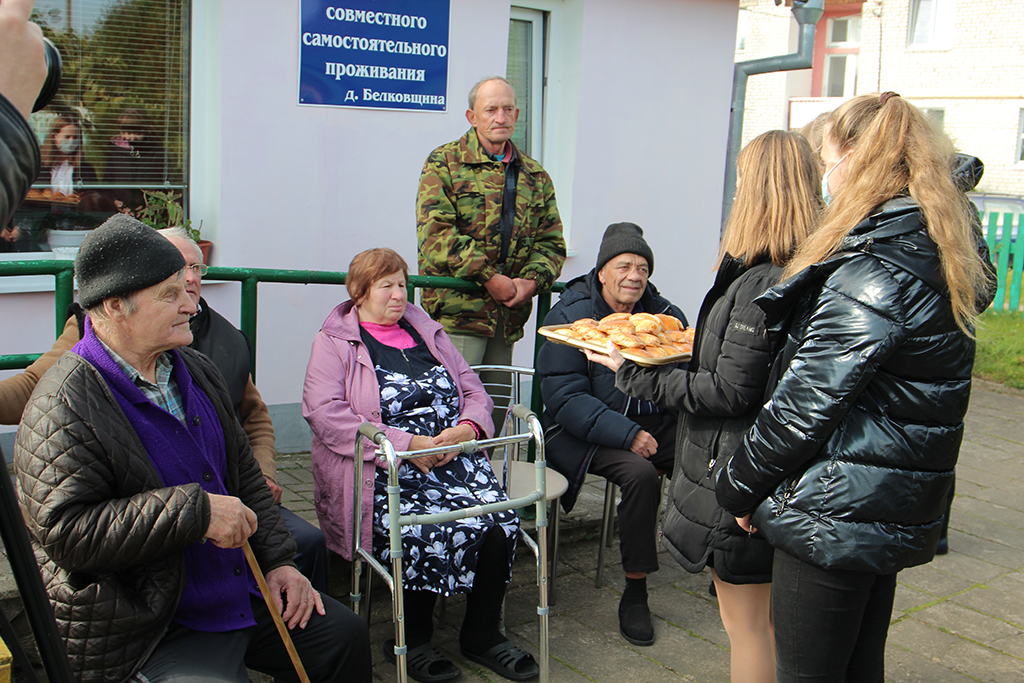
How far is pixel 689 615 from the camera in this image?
399 cm

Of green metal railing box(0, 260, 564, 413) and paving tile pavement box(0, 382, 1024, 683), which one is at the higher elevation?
green metal railing box(0, 260, 564, 413)

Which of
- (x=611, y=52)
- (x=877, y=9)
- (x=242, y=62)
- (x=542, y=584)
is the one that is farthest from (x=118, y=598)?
(x=877, y=9)

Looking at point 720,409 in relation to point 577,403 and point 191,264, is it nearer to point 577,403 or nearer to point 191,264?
point 577,403

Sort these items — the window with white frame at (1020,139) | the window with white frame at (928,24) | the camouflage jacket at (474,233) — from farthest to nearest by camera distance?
the window with white frame at (928,24) → the window with white frame at (1020,139) → the camouflage jacket at (474,233)

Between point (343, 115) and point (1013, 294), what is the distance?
9860 millimetres

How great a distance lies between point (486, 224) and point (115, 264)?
2265 mm

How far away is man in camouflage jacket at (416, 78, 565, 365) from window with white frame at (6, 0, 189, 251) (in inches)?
70.0

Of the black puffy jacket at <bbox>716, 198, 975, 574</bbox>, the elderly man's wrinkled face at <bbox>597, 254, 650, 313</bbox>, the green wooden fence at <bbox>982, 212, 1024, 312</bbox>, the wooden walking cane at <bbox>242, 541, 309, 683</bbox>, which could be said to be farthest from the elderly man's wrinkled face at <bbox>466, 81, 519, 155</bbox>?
the green wooden fence at <bbox>982, 212, 1024, 312</bbox>

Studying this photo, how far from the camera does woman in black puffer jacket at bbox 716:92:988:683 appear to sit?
7.25 ft

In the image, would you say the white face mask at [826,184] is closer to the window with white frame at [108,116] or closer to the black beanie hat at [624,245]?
the black beanie hat at [624,245]

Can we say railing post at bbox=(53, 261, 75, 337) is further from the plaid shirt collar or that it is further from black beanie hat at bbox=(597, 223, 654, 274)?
black beanie hat at bbox=(597, 223, 654, 274)

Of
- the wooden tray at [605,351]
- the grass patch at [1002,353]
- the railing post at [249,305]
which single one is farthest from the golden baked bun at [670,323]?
the grass patch at [1002,353]

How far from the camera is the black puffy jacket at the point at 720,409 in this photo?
2645mm

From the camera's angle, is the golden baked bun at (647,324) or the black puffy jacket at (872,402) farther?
the golden baked bun at (647,324)
